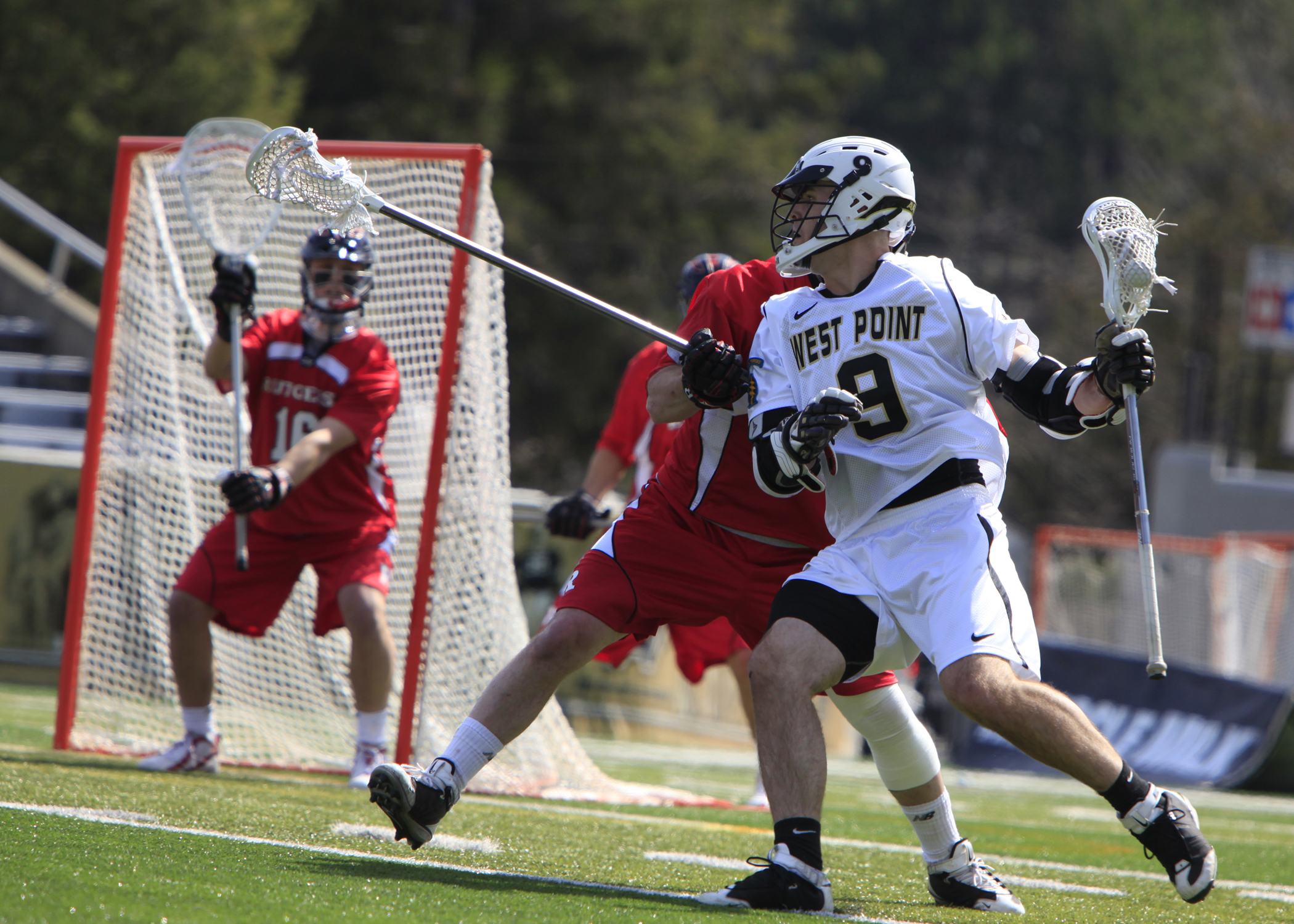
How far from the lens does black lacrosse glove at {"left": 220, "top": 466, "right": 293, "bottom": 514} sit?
15.7 ft

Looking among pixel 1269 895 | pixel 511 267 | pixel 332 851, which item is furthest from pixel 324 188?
pixel 1269 895

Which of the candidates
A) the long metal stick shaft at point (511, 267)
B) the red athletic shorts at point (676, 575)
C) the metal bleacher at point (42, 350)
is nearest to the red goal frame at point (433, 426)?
the long metal stick shaft at point (511, 267)

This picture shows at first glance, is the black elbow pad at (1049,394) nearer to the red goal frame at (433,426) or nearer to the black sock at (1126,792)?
the black sock at (1126,792)

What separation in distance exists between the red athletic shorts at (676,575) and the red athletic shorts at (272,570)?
1651 mm

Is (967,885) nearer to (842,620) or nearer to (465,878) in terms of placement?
(842,620)

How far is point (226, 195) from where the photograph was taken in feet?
18.6

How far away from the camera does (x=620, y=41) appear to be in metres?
22.9

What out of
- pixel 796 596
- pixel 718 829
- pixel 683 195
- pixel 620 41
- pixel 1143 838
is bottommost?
pixel 718 829

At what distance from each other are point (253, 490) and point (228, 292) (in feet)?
2.51

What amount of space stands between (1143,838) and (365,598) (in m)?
2.80

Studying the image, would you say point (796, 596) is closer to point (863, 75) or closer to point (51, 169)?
point (51, 169)

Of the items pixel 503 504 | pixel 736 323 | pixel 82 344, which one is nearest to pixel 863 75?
pixel 82 344

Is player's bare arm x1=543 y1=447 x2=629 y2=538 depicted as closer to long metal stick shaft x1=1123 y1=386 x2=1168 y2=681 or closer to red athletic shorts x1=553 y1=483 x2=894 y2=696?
red athletic shorts x1=553 y1=483 x2=894 y2=696

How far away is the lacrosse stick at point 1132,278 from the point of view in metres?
3.43
